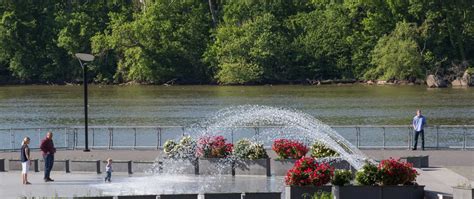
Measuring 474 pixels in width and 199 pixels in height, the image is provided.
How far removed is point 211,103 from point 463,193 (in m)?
69.3

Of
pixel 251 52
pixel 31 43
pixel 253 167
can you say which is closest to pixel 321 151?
pixel 253 167

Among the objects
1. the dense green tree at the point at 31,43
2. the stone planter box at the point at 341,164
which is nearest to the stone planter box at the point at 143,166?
the stone planter box at the point at 341,164

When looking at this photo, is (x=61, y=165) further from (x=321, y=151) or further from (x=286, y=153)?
(x=321, y=151)

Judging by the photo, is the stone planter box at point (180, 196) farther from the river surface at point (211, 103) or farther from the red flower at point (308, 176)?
the river surface at point (211, 103)

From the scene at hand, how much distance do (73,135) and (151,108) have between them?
45413 millimetres

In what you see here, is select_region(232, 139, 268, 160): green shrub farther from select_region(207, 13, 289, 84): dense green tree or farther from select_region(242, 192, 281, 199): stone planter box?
select_region(207, 13, 289, 84): dense green tree

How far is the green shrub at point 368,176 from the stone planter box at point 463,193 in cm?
236

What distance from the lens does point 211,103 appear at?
313ft

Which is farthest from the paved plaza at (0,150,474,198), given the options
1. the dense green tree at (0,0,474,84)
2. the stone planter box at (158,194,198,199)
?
the dense green tree at (0,0,474,84)

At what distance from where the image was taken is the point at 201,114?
80.9 metres

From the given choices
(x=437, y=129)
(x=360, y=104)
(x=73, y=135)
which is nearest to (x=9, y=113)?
(x=360, y=104)

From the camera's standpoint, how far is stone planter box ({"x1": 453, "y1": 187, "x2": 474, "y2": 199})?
2634 centimetres

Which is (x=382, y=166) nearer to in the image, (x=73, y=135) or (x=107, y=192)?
(x=107, y=192)

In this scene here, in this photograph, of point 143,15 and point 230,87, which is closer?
point 230,87
